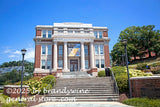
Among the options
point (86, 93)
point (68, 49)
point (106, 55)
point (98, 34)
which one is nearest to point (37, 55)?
point (68, 49)

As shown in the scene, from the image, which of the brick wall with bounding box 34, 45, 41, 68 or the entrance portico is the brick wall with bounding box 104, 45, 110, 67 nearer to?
the entrance portico

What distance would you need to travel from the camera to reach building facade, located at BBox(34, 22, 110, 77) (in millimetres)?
31031

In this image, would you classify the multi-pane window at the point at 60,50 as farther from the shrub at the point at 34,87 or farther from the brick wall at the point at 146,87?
the brick wall at the point at 146,87

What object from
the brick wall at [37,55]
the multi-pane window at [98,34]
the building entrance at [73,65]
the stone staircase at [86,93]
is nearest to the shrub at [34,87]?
the stone staircase at [86,93]

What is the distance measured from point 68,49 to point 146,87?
2310 cm

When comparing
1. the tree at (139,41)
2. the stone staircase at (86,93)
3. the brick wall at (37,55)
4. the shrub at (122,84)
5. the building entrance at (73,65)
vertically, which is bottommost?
the stone staircase at (86,93)

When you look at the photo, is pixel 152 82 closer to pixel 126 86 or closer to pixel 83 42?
pixel 126 86

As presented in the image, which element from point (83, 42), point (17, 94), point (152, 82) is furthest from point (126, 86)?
point (83, 42)

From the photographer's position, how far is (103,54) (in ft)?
112

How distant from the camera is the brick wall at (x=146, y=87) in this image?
31.5ft

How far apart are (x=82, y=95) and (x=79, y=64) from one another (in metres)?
20.3

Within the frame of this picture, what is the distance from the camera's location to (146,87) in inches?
404

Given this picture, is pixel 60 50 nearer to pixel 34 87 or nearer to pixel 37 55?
pixel 37 55

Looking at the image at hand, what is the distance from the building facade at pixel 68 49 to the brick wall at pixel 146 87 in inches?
757
